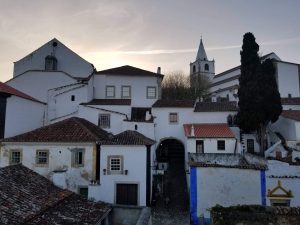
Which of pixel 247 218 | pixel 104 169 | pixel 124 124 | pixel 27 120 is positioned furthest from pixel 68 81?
pixel 247 218

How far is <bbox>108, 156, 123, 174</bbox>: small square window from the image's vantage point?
20.3 m

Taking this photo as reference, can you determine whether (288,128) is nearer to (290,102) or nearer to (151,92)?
(290,102)

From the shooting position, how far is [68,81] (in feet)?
111

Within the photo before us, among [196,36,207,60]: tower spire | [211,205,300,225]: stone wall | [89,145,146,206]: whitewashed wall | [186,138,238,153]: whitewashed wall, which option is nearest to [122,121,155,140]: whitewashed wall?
[186,138,238,153]: whitewashed wall

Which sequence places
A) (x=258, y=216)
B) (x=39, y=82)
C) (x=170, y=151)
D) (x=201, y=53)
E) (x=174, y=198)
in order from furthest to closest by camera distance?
(x=201, y=53)
(x=39, y=82)
(x=170, y=151)
(x=174, y=198)
(x=258, y=216)

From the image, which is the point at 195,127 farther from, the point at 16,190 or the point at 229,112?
the point at 16,190

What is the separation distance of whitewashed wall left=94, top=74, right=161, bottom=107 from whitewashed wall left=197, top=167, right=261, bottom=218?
18.9 m

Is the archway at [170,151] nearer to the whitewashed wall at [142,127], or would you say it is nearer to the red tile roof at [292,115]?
the whitewashed wall at [142,127]

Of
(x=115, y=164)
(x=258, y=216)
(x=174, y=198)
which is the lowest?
(x=174, y=198)

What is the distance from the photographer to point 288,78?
1747 inches

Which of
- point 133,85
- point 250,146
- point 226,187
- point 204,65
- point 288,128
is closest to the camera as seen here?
point 226,187

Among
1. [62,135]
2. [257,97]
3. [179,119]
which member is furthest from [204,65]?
[62,135]

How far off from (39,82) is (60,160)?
15223 millimetres

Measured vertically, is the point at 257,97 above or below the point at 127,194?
above
